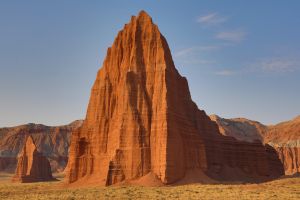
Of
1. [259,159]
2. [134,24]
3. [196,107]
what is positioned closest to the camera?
[134,24]

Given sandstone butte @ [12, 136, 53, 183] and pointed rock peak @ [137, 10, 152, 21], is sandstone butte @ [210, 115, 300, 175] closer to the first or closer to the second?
sandstone butte @ [12, 136, 53, 183]

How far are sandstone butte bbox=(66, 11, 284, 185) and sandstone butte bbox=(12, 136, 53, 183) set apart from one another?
155ft

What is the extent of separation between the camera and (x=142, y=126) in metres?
65.2

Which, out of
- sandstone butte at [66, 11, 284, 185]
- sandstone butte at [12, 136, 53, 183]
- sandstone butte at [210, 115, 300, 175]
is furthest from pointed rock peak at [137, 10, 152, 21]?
sandstone butte at [210, 115, 300, 175]

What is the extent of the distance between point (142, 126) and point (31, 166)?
199 feet

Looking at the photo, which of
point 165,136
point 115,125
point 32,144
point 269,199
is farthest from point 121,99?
point 32,144

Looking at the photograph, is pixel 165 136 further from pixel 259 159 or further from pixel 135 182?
pixel 259 159

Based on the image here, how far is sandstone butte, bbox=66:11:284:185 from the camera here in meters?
62.8

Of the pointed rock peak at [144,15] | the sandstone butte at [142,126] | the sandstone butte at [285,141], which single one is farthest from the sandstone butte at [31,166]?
the sandstone butte at [285,141]

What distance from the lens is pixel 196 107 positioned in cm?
7938

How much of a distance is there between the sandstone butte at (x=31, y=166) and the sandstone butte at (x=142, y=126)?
47.3 metres

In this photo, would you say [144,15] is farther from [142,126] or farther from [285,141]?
[285,141]

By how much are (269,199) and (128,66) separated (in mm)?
35043

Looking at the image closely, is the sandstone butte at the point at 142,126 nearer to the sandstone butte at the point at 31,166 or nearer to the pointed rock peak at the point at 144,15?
the pointed rock peak at the point at 144,15
